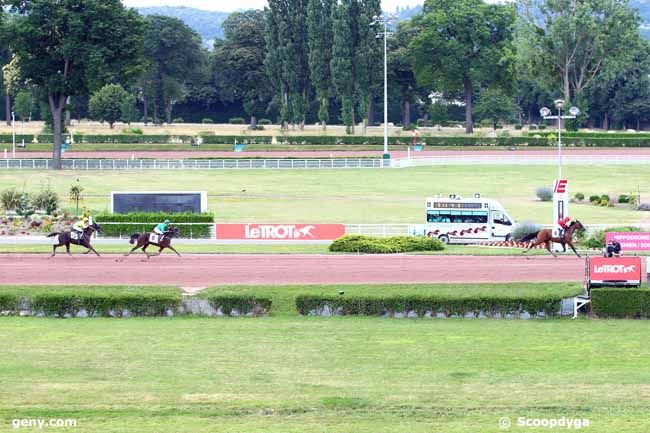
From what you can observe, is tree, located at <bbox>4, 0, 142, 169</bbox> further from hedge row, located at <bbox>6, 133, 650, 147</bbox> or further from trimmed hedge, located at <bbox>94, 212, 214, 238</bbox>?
trimmed hedge, located at <bbox>94, 212, 214, 238</bbox>

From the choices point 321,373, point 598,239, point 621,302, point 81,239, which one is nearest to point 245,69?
point 598,239

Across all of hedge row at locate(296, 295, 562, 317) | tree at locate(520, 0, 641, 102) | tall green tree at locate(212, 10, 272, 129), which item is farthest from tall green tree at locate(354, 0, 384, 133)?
hedge row at locate(296, 295, 562, 317)

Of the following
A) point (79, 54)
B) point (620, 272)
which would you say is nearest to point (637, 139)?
point (79, 54)

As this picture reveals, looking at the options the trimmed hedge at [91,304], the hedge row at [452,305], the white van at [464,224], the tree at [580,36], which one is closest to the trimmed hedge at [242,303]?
the trimmed hedge at [91,304]

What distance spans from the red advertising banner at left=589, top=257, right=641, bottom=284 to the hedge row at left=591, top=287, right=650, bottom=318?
1178 mm

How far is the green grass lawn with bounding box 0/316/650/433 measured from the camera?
580 inches

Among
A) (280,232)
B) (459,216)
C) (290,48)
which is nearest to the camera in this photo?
(280,232)

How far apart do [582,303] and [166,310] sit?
8977 mm

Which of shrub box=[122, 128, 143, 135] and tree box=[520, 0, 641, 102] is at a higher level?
tree box=[520, 0, 641, 102]

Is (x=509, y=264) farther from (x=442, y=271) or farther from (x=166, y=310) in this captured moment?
(x=166, y=310)

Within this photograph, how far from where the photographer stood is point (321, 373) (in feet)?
58.6

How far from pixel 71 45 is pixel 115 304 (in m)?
54.8

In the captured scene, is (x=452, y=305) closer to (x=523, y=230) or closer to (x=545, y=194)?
(x=523, y=230)

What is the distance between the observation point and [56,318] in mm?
24547
